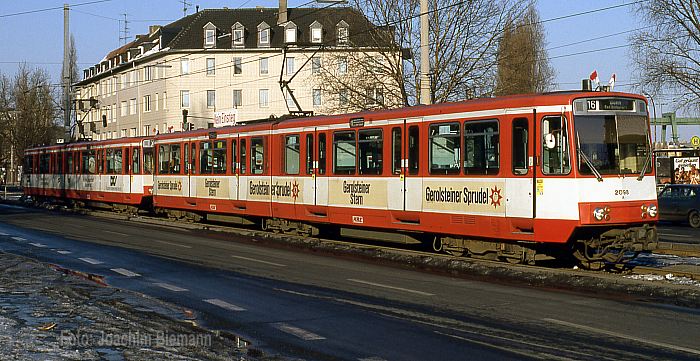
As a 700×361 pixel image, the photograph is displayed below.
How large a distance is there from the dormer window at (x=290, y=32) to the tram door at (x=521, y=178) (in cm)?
6708

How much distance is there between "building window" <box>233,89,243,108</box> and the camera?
82.9m

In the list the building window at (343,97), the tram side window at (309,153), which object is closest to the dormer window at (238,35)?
the building window at (343,97)

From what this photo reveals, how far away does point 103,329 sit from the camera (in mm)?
10031

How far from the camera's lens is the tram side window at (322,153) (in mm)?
22281

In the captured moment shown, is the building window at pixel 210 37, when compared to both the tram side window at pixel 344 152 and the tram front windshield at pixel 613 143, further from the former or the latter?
the tram front windshield at pixel 613 143

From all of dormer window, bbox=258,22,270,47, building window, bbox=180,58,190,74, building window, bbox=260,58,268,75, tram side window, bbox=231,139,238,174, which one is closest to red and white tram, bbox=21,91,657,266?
tram side window, bbox=231,139,238,174

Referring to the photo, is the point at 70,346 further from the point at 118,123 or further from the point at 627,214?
the point at 118,123

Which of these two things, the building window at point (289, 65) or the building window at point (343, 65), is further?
the building window at point (289, 65)

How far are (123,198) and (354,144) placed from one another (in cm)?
1872

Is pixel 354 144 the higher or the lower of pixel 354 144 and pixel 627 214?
the higher

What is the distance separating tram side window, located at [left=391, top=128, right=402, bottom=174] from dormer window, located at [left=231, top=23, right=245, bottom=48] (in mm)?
64462

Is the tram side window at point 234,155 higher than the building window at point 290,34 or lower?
lower

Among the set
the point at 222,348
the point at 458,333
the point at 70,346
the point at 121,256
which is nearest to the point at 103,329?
the point at 70,346

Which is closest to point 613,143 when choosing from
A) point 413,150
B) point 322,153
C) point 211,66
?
point 413,150
